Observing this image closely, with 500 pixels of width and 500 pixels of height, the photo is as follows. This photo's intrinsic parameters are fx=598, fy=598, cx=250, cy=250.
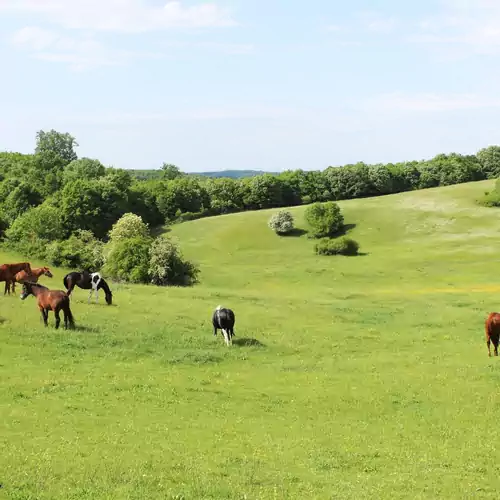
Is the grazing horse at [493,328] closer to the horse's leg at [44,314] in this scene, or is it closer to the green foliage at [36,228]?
the horse's leg at [44,314]

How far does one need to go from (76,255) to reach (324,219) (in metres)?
47.5

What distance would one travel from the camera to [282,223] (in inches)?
4483

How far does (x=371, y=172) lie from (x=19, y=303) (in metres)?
131

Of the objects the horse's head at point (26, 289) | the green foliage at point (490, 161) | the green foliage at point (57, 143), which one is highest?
the green foliage at point (57, 143)

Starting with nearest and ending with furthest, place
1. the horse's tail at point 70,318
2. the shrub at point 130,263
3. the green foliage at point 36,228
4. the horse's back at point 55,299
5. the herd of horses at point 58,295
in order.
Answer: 1. the horse's back at point 55,299
2. the herd of horses at point 58,295
3. the horse's tail at point 70,318
4. the shrub at point 130,263
5. the green foliage at point 36,228

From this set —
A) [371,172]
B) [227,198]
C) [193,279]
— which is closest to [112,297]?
[193,279]

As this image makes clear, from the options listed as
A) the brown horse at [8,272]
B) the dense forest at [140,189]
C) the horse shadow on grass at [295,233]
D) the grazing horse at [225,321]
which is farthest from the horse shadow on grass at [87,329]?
the horse shadow on grass at [295,233]

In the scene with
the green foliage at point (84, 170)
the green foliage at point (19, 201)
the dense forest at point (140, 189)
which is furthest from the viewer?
the green foliage at point (84, 170)

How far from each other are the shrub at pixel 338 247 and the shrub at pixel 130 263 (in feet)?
139

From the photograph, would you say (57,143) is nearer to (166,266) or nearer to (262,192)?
(262,192)

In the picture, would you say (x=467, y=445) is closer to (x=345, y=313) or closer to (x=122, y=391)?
(x=122, y=391)

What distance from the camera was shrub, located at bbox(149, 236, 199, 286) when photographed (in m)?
63.5

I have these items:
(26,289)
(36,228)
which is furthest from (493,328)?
(36,228)

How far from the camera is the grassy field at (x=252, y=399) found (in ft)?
50.7
